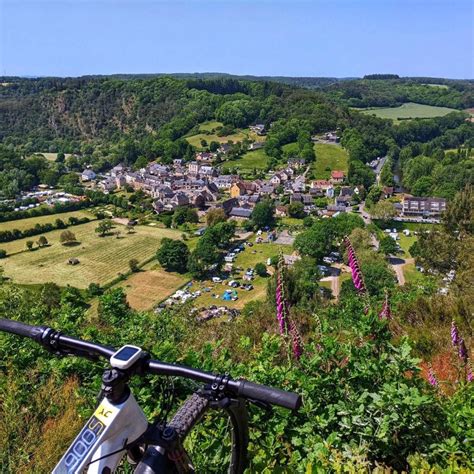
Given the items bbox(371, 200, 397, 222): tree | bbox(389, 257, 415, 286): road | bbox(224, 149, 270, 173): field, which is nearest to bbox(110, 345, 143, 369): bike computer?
bbox(389, 257, 415, 286): road

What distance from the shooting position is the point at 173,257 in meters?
32.6

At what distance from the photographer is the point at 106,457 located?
132 cm

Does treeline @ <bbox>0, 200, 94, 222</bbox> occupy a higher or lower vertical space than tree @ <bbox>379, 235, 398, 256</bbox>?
lower

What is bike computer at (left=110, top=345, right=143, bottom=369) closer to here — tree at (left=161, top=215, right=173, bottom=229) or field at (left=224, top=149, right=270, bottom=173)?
tree at (left=161, top=215, right=173, bottom=229)

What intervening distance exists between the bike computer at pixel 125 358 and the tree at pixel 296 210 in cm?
4420

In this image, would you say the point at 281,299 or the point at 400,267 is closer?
the point at 281,299

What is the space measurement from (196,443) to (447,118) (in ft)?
344

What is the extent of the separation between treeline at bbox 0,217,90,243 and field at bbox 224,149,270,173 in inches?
1040

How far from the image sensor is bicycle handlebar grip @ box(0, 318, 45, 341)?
169 centimetres

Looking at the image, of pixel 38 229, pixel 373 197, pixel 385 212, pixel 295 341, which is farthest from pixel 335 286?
pixel 38 229

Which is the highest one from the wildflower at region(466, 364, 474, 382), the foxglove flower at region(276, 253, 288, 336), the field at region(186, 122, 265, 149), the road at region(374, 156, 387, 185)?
the foxglove flower at region(276, 253, 288, 336)

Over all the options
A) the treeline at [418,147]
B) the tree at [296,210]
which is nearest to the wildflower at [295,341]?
the tree at [296,210]

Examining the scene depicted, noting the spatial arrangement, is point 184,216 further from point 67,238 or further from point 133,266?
point 133,266

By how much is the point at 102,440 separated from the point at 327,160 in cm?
6711
